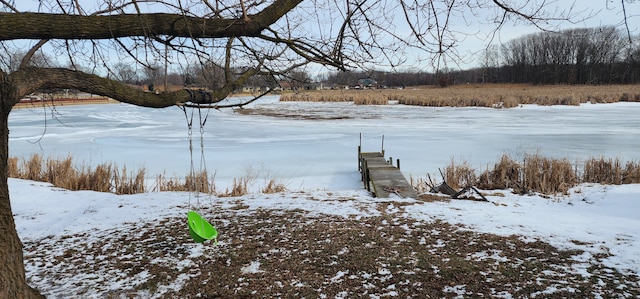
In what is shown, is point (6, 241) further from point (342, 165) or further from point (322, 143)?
point (322, 143)

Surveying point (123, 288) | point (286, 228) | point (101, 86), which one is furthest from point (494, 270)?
A: point (101, 86)

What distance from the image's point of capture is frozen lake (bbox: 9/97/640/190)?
9438 mm

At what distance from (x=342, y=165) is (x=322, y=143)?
2.70 metres

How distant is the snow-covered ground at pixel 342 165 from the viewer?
440 centimetres

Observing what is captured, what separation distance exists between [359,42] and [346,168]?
19.9 feet

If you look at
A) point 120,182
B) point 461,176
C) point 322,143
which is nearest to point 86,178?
point 120,182

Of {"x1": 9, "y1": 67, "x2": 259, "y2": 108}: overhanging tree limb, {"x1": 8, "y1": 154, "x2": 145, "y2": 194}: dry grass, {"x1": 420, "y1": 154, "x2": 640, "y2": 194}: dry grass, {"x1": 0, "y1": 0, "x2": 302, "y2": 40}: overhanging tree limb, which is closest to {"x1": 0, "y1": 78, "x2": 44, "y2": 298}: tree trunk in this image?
{"x1": 9, "y1": 67, "x2": 259, "y2": 108}: overhanging tree limb

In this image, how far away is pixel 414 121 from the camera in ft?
60.3

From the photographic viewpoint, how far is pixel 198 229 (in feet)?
11.4

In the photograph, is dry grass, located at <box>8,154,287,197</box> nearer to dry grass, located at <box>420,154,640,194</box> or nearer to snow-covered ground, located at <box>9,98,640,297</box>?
snow-covered ground, located at <box>9,98,640,297</box>

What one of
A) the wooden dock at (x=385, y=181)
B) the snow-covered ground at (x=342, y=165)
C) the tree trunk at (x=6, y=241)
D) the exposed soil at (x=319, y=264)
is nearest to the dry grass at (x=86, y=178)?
the snow-covered ground at (x=342, y=165)

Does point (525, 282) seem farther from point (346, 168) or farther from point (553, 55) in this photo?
point (553, 55)

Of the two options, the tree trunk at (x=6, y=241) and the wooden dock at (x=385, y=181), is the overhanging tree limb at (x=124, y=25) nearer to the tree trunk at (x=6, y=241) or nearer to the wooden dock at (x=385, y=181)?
the tree trunk at (x=6, y=241)

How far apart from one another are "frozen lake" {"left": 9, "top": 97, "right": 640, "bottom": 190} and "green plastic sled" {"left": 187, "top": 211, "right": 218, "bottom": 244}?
4333mm
